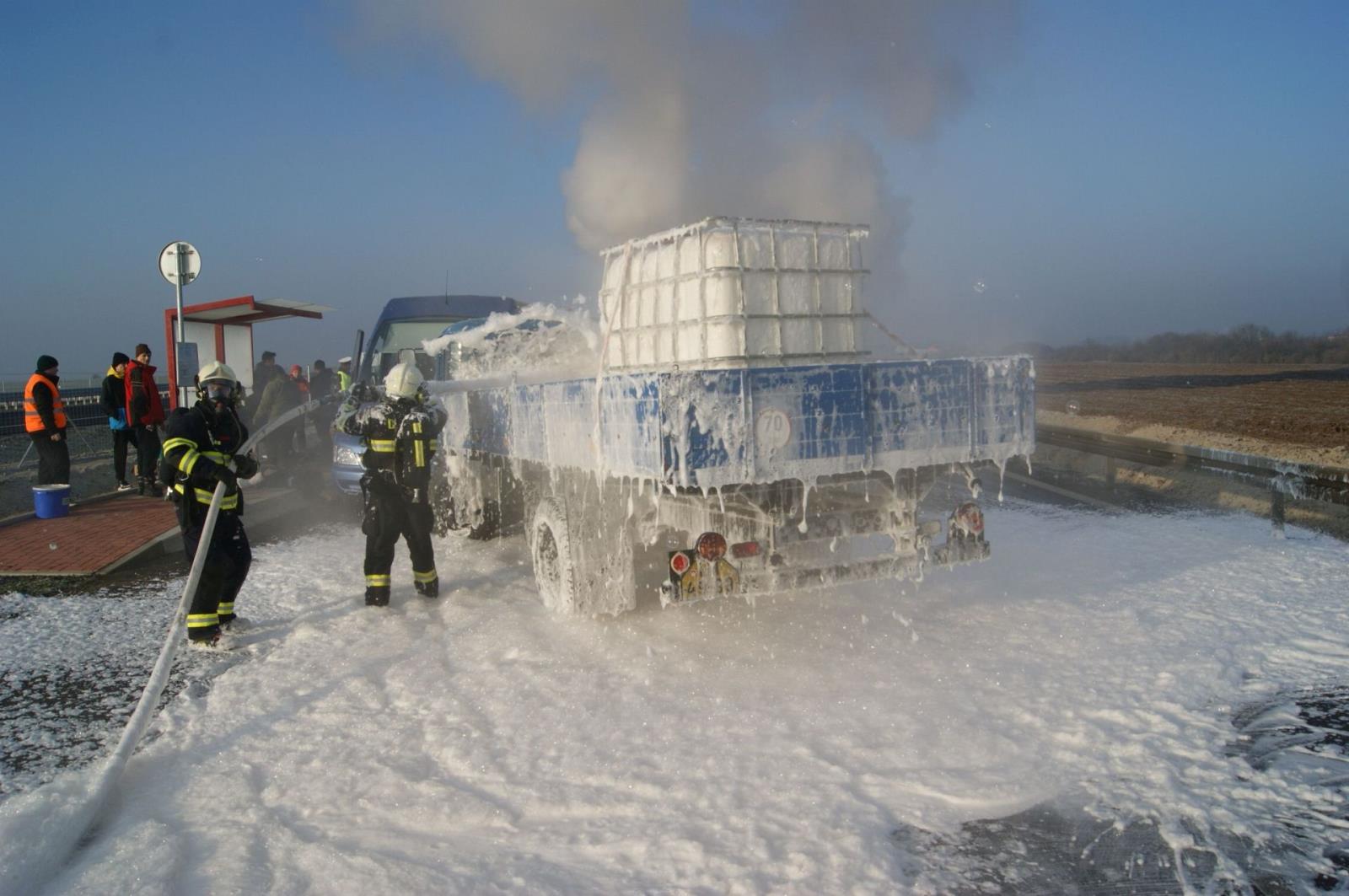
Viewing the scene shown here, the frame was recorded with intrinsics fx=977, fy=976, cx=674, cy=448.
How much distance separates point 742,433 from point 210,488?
3682 mm

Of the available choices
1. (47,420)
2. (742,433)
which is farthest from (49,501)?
(742,433)

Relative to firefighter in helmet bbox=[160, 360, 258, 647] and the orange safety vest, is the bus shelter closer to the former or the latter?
the orange safety vest

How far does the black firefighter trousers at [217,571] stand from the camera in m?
6.05

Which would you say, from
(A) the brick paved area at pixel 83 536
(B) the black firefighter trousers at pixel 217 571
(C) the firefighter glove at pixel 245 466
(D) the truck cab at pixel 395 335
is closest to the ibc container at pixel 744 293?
(C) the firefighter glove at pixel 245 466

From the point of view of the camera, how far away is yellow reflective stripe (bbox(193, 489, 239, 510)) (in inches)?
244

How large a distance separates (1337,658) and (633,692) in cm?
369

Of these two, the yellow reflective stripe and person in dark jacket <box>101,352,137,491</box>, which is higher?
person in dark jacket <box>101,352,137,491</box>

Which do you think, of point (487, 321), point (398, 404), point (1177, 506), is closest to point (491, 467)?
point (398, 404)

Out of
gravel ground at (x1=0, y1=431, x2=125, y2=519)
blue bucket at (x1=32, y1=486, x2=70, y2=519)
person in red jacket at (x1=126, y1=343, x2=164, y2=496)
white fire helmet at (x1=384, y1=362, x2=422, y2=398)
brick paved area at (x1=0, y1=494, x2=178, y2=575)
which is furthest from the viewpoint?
gravel ground at (x1=0, y1=431, x2=125, y2=519)

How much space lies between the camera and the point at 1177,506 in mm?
10211

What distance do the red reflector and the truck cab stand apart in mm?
6361

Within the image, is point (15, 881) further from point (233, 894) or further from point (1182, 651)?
point (1182, 651)

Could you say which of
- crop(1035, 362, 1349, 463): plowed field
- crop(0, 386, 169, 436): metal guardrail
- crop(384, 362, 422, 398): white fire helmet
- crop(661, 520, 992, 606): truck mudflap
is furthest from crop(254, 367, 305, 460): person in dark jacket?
crop(1035, 362, 1349, 463): plowed field

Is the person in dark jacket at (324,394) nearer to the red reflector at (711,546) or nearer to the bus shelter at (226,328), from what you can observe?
the bus shelter at (226,328)
